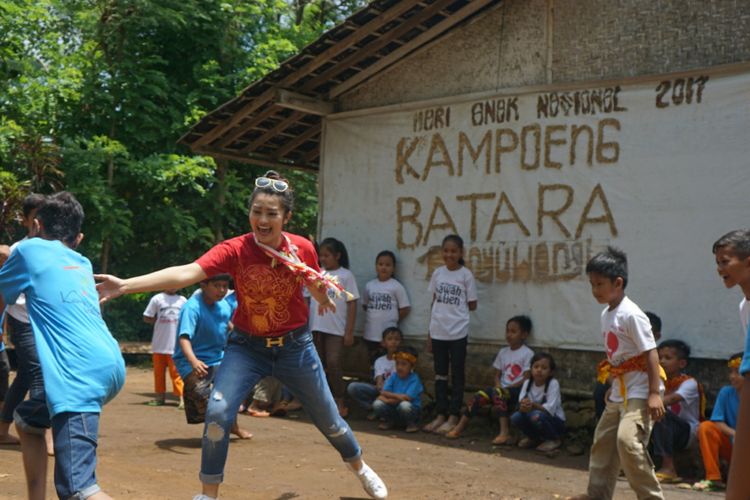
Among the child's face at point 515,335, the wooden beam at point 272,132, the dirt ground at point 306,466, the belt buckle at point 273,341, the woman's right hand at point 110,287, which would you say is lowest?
the dirt ground at point 306,466

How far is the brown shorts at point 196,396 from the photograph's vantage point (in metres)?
7.75

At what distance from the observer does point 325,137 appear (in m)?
11.2

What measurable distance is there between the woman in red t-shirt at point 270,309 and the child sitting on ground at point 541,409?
10.4 ft

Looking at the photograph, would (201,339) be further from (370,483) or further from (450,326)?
(370,483)

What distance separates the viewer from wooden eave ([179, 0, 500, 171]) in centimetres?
966

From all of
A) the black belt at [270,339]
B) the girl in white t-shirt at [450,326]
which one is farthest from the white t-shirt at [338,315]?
the black belt at [270,339]

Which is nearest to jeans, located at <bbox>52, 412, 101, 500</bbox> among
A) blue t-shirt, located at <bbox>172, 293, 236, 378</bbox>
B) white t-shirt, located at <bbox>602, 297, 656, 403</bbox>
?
white t-shirt, located at <bbox>602, 297, 656, 403</bbox>

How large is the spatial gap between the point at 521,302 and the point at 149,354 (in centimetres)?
894

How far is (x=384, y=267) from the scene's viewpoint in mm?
10133

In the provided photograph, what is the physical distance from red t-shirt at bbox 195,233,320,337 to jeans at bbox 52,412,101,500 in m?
1.40

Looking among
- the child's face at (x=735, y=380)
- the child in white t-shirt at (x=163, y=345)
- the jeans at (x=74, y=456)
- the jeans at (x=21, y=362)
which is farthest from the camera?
the child in white t-shirt at (x=163, y=345)

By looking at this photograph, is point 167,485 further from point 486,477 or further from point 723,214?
point 723,214

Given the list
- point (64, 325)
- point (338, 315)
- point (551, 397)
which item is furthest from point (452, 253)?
point (64, 325)

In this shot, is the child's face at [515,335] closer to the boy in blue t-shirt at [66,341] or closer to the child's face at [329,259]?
the child's face at [329,259]
